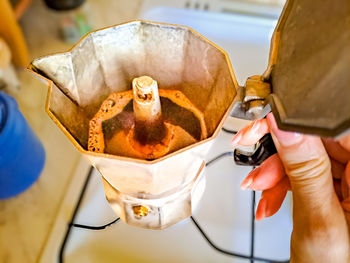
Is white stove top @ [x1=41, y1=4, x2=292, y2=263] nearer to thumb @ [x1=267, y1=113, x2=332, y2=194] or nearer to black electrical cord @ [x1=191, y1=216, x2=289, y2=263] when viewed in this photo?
black electrical cord @ [x1=191, y1=216, x2=289, y2=263]

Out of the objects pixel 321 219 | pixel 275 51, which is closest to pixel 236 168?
pixel 321 219

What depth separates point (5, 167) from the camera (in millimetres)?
639

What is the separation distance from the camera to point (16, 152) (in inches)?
25.4

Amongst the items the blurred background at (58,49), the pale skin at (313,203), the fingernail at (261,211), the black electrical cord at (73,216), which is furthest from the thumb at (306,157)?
the black electrical cord at (73,216)

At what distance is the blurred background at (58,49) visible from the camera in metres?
0.70

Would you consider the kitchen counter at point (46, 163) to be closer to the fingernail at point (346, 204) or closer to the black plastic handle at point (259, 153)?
the black plastic handle at point (259, 153)

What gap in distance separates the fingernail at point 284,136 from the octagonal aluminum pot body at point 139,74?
2.6 inches

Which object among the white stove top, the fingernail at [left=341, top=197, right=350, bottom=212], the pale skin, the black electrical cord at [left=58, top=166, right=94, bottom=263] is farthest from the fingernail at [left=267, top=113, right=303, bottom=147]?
the black electrical cord at [left=58, top=166, right=94, bottom=263]

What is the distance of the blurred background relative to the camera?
2.29ft

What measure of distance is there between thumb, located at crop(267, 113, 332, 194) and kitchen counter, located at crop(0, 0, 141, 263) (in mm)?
478

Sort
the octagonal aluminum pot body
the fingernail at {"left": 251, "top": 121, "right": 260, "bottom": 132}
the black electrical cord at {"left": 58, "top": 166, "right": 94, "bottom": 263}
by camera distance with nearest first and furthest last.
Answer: the octagonal aluminum pot body
the fingernail at {"left": 251, "top": 121, "right": 260, "bottom": 132}
the black electrical cord at {"left": 58, "top": 166, "right": 94, "bottom": 263}

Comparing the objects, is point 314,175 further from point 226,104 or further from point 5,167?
point 5,167

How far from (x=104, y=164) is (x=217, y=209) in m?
0.35

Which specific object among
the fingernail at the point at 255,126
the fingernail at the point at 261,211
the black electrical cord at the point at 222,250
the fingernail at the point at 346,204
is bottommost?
the black electrical cord at the point at 222,250
